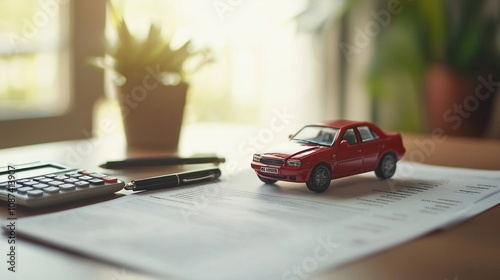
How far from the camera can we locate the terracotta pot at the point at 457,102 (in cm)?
181

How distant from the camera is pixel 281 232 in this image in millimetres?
595

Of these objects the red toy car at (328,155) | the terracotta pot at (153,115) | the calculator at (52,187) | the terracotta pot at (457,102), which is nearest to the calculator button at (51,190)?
the calculator at (52,187)

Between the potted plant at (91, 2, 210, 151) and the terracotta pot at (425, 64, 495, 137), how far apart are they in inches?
35.4

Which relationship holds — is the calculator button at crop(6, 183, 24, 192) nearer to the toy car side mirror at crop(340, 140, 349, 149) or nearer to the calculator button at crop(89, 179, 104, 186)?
the calculator button at crop(89, 179, 104, 186)

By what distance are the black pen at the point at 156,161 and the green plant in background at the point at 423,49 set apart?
1.10 m

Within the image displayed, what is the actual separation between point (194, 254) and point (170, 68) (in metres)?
0.74

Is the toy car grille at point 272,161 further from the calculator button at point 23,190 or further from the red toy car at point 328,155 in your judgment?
the calculator button at point 23,190

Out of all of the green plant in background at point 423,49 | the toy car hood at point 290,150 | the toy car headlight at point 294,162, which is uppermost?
the green plant in background at point 423,49

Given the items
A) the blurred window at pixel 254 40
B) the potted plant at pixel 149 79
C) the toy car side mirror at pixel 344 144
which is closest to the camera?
the toy car side mirror at pixel 344 144

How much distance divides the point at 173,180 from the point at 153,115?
417mm

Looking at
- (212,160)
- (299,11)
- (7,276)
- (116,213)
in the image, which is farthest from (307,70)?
(7,276)

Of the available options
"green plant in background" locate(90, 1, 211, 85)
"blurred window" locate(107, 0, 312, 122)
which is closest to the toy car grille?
"green plant in background" locate(90, 1, 211, 85)

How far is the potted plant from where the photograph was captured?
3.87 feet

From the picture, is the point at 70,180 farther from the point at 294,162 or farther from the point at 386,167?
the point at 386,167
